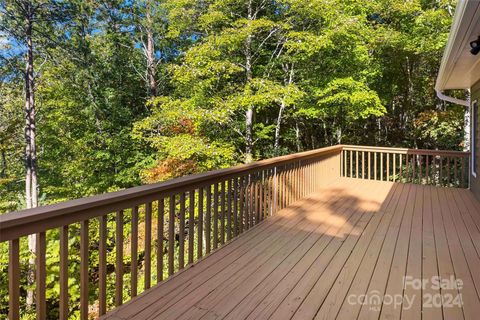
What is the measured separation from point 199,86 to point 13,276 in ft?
26.7

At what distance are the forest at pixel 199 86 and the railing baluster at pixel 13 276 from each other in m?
6.19

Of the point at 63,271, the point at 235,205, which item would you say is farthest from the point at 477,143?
the point at 63,271

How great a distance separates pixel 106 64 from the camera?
1385cm

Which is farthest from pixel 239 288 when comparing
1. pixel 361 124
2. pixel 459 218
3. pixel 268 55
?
pixel 361 124

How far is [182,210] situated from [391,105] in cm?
1263

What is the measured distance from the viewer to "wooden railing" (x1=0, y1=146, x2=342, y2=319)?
164 centimetres

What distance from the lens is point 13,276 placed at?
5.07 ft

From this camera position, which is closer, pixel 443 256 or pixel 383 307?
pixel 383 307

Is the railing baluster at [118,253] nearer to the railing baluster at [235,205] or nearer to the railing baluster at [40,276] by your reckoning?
the railing baluster at [40,276]

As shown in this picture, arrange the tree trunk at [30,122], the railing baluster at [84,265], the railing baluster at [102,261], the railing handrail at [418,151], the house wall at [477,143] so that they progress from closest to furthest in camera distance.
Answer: the railing baluster at [84,265]
the railing baluster at [102,261]
the house wall at [477,143]
the railing handrail at [418,151]
the tree trunk at [30,122]

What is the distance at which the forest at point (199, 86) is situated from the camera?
29.1 feet

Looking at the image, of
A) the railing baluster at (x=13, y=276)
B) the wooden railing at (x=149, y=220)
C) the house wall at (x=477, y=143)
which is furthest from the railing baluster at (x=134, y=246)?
the house wall at (x=477, y=143)

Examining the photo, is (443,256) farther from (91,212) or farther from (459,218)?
(91,212)

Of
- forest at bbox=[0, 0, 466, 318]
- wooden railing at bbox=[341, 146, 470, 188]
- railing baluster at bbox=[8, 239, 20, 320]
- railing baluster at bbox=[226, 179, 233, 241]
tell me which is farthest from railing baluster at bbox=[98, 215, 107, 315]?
wooden railing at bbox=[341, 146, 470, 188]
